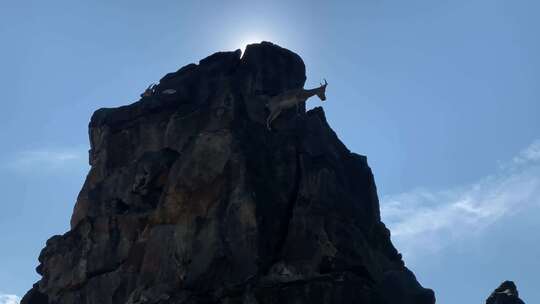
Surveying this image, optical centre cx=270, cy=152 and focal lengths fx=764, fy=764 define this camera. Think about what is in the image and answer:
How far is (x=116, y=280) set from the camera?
192 feet

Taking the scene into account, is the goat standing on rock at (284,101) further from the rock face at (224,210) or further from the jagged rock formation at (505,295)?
the jagged rock formation at (505,295)

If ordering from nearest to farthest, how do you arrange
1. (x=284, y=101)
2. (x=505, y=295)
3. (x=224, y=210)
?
(x=224, y=210) < (x=284, y=101) < (x=505, y=295)

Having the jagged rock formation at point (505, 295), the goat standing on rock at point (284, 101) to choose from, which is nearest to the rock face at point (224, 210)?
the goat standing on rock at point (284, 101)

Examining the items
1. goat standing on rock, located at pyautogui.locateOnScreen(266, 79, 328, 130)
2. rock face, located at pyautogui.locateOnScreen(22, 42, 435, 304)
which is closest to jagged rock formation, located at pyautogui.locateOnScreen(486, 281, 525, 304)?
rock face, located at pyautogui.locateOnScreen(22, 42, 435, 304)

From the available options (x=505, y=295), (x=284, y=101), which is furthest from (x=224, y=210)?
(x=505, y=295)

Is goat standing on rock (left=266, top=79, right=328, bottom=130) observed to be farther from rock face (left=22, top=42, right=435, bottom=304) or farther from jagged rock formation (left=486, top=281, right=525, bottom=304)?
jagged rock formation (left=486, top=281, right=525, bottom=304)

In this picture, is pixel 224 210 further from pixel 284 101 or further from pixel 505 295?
pixel 505 295

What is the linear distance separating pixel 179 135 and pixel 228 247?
15.2 meters

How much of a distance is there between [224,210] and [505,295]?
110 ft

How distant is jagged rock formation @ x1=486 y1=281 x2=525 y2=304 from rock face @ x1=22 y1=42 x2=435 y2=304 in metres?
16.0

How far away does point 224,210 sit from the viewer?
5562 cm

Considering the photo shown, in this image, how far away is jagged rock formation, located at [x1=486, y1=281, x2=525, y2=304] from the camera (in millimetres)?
73125

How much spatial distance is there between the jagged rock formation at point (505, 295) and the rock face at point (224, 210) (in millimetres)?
15976

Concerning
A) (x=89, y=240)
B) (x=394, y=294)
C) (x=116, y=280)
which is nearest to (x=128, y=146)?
Answer: (x=89, y=240)
